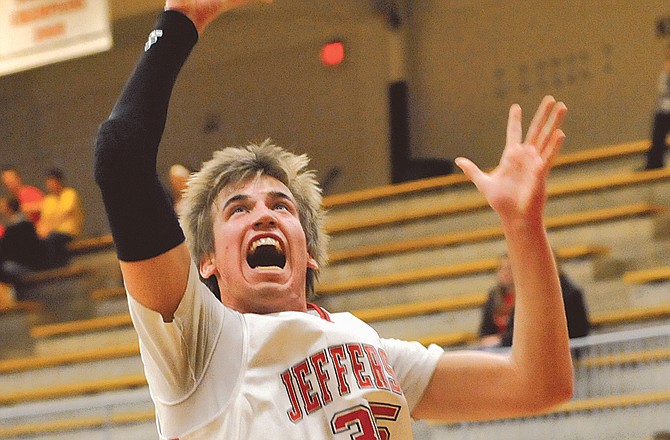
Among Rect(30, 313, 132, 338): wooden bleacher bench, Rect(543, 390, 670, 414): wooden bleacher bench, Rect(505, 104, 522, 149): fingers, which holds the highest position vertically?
Rect(505, 104, 522, 149): fingers

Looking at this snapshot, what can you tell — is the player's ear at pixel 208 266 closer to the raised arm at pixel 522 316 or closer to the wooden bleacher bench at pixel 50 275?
the raised arm at pixel 522 316

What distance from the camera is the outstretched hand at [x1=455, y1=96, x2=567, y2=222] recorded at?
8.14 feet

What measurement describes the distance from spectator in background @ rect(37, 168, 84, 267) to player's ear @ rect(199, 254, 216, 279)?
27.9ft

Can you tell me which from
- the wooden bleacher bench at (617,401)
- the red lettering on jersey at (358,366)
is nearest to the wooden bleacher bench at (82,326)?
the wooden bleacher bench at (617,401)

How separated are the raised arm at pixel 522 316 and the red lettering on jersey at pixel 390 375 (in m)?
0.18

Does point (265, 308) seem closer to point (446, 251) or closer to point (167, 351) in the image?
point (167, 351)

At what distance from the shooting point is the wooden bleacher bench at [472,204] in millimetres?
8688

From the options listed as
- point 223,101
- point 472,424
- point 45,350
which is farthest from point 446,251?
point 223,101

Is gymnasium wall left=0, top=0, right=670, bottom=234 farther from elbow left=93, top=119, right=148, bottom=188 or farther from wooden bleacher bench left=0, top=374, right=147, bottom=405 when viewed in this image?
elbow left=93, top=119, right=148, bottom=188

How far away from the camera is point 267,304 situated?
267 centimetres

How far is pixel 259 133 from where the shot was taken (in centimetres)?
1316

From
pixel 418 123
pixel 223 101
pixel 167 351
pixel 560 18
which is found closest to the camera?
pixel 167 351

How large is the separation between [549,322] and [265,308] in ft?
2.09

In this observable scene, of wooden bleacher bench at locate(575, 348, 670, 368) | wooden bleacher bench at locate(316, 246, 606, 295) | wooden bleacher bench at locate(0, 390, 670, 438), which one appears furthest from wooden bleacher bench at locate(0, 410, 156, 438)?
wooden bleacher bench at locate(575, 348, 670, 368)
